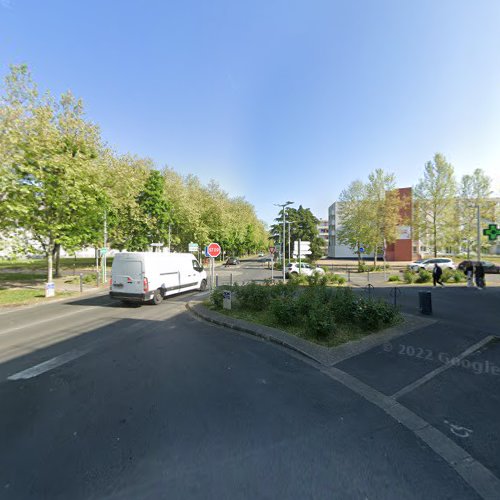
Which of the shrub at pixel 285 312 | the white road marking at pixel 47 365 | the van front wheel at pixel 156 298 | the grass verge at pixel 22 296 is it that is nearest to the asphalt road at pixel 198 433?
the white road marking at pixel 47 365

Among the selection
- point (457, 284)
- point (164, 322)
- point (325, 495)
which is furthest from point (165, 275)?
point (457, 284)

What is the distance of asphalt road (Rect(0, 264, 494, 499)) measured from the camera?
2.47 meters

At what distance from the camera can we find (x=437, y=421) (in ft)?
11.4

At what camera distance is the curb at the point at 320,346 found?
18.8 ft

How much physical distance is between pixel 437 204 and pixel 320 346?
3471 centimetres

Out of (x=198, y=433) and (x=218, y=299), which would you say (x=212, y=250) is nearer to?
(x=218, y=299)

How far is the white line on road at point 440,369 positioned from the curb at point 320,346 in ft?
4.35

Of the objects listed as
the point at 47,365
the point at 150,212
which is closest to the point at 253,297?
the point at 47,365

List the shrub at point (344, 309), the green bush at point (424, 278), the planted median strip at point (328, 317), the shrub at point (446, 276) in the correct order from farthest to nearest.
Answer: the green bush at point (424, 278), the shrub at point (446, 276), the shrub at point (344, 309), the planted median strip at point (328, 317)

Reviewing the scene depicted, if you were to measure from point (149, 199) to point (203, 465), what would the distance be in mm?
30145

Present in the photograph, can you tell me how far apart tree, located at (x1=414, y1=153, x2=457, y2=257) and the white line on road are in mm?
31188

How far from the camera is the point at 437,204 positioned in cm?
3291

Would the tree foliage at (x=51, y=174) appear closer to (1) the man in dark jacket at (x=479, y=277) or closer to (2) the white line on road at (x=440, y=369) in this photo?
(2) the white line on road at (x=440, y=369)

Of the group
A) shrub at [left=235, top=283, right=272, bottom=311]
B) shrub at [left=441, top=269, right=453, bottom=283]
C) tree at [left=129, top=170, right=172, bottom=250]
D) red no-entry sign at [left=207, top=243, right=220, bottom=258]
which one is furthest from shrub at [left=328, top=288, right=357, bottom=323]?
tree at [left=129, top=170, right=172, bottom=250]
